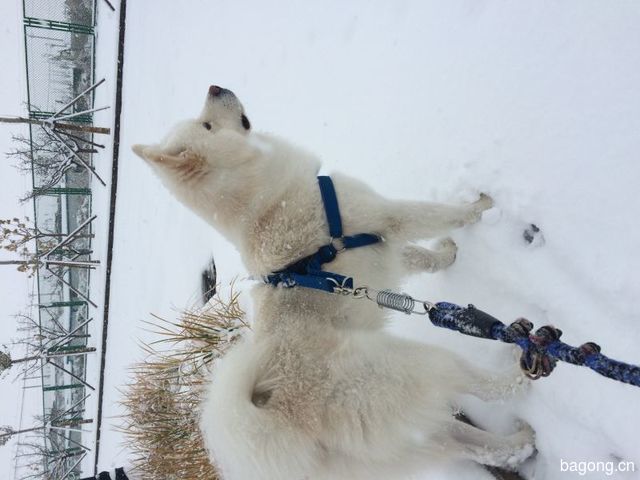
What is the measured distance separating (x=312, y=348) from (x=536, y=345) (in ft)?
3.22

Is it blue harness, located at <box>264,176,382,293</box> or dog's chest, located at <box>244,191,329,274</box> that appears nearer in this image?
blue harness, located at <box>264,176,382,293</box>

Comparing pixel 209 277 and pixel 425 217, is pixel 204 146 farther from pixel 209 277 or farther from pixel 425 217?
pixel 209 277

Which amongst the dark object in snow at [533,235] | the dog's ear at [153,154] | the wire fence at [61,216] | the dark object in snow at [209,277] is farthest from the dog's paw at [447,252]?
the wire fence at [61,216]

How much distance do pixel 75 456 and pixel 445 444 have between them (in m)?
9.55

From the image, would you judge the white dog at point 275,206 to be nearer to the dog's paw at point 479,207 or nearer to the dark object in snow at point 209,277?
the dog's paw at point 479,207

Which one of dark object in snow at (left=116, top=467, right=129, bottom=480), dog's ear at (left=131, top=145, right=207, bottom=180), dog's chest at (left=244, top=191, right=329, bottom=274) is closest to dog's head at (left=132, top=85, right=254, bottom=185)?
dog's ear at (left=131, top=145, right=207, bottom=180)

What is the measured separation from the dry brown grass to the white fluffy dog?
140cm

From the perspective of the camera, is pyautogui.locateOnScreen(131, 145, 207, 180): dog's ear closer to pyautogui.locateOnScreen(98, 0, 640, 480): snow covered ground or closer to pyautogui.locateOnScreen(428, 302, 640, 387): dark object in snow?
pyautogui.locateOnScreen(428, 302, 640, 387): dark object in snow

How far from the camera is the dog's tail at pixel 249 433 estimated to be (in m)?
1.68

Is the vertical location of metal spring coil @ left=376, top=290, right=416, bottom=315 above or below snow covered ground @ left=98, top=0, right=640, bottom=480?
below

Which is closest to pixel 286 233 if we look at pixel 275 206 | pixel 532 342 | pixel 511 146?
pixel 275 206

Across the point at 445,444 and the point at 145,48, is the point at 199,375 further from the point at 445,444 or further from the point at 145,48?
the point at 145,48

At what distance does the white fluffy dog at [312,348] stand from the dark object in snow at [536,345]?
45 centimetres

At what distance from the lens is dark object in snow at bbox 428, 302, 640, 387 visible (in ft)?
3.93
